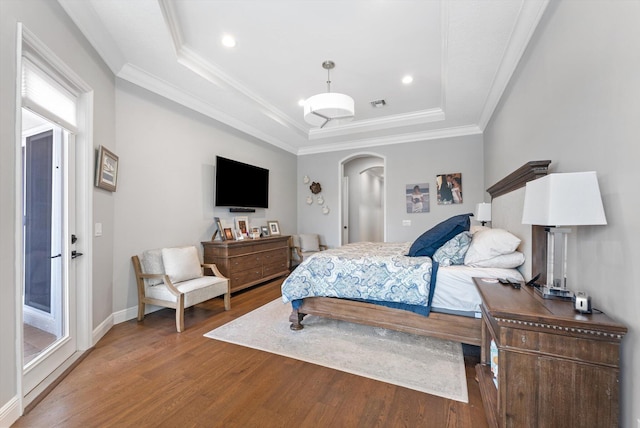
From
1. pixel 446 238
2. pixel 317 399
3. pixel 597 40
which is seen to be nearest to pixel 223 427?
pixel 317 399

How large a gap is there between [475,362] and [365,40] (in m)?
3.13

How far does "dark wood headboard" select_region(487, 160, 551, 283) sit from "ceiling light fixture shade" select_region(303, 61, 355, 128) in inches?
66.7

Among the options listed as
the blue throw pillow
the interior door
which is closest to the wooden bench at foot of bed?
the blue throw pillow

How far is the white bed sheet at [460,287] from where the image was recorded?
228 centimetres

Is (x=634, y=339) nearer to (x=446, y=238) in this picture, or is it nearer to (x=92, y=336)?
(x=446, y=238)

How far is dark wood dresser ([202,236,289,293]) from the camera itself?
4.05m

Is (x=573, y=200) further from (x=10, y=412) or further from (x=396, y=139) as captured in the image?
(x=396, y=139)

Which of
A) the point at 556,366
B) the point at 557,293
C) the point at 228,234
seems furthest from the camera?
the point at 228,234

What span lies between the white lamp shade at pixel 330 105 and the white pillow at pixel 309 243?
3247 mm

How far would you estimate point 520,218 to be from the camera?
2.39 m

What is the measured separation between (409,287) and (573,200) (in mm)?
1430

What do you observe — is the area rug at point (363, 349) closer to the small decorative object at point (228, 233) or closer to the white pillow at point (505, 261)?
the white pillow at point (505, 261)

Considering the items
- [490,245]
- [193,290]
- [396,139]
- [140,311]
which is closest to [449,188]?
[396,139]

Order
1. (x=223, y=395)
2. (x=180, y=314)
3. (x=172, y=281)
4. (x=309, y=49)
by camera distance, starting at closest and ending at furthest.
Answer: (x=223, y=395), (x=180, y=314), (x=309, y=49), (x=172, y=281)
